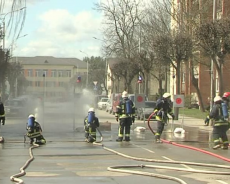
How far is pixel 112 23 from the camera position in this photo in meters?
58.2

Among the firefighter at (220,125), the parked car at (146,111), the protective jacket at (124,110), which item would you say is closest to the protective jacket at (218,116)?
the firefighter at (220,125)

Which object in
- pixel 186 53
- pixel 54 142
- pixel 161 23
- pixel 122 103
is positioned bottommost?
pixel 54 142

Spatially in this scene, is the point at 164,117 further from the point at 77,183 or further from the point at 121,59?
the point at 121,59

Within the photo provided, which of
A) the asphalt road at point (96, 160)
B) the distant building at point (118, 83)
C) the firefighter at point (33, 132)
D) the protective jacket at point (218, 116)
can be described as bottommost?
the asphalt road at point (96, 160)

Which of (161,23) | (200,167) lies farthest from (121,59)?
(200,167)

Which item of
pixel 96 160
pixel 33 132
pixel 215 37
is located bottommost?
pixel 96 160

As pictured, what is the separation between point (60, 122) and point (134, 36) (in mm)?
30107

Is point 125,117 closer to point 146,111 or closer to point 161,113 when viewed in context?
point 161,113

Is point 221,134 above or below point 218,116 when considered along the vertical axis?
below

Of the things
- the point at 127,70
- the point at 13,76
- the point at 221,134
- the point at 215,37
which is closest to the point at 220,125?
the point at 221,134

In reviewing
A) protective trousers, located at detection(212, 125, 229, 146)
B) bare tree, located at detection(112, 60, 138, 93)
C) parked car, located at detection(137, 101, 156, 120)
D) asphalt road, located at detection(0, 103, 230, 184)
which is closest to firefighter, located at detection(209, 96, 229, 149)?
protective trousers, located at detection(212, 125, 229, 146)

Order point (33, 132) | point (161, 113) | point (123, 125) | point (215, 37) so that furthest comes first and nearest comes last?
1. point (215, 37)
2. point (123, 125)
3. point (161, 113)
4. point (33, 132)

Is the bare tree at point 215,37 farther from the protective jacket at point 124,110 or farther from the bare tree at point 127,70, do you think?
the bare tree at point 127,70

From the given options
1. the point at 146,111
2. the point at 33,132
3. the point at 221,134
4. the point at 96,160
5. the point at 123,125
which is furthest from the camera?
the point at 146,111
